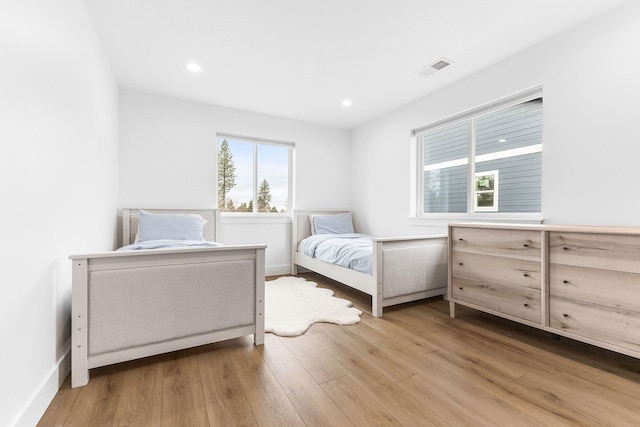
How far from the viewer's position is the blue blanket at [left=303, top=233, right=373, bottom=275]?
Answer: 272 cm

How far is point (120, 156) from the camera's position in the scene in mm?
3201

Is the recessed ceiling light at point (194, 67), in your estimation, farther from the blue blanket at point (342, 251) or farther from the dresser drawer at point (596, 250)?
the dresser drawer at point (596, 250)

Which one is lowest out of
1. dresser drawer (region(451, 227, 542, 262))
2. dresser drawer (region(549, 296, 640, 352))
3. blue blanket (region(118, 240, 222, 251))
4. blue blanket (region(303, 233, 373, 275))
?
dresser drawer (region(549, 296, 640, 352))

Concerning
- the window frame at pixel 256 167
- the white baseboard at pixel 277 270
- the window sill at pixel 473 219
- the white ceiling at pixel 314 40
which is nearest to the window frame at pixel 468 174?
the window sill at pixel 473 219

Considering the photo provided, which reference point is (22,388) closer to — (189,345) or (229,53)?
(189,345)

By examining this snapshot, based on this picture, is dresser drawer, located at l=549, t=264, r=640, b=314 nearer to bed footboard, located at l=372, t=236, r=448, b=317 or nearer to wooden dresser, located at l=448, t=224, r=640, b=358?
wooden dresser, located at l=448, t=224, r=640, b=358

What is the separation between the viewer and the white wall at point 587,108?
6.27 feet

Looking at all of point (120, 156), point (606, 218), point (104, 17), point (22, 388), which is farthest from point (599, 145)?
point (120, 156)

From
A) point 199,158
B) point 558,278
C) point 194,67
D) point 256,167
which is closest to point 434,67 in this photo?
point 558,278

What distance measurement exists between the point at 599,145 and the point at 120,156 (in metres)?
4.36

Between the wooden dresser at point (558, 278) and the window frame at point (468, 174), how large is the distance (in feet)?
1.93

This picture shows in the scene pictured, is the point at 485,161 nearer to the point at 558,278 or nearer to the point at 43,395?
the point at 558,278

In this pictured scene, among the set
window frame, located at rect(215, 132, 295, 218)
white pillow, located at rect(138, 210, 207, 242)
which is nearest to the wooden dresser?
window frame, located at rect(215, 132, 295, 218)

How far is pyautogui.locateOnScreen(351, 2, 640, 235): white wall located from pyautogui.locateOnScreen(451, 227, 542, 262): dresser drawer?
1.73 feet
